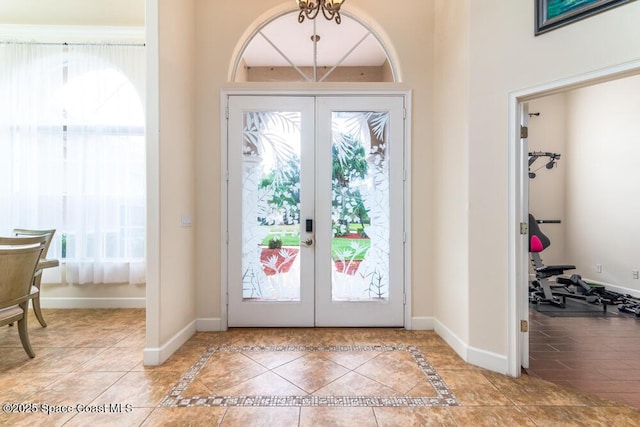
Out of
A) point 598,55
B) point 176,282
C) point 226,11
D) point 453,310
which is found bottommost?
point 453,310

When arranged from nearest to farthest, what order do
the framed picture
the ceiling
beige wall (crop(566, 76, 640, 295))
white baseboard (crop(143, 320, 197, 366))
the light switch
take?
the framed picture → white baseboard (crop(143, 320, 197, 366)) → the light switch → the ceiling → beige wall (crop(566, 76, 640, 295))

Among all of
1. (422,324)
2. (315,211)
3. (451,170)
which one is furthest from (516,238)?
(315,211)

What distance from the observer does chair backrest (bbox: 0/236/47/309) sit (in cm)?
238

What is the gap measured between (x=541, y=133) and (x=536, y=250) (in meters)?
2.55

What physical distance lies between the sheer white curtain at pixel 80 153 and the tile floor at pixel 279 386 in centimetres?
118

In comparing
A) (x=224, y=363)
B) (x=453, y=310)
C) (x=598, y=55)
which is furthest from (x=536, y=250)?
(x=224, y=363)

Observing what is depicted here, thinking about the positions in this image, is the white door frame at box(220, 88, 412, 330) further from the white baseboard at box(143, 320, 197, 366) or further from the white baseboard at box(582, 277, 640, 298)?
the white baseboard at box(582, 277, 640, 298)

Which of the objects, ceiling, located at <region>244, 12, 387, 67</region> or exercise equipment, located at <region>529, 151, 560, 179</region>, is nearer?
ceiling, located at <region>244, 12, 387, 67</region>

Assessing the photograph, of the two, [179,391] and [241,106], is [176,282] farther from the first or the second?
[241,106]

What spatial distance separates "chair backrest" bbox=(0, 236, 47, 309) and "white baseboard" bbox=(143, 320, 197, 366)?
1.15 metres

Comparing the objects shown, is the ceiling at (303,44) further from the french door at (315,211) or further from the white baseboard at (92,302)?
the white baseboard at (92,302)

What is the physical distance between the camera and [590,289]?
4.38 metres

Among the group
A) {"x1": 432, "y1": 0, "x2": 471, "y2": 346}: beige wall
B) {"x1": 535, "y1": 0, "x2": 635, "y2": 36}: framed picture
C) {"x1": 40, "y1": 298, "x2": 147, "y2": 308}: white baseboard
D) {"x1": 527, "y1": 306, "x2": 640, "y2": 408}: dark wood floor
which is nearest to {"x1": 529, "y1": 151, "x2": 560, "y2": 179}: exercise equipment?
{"x1": 527, "y1": 306, "x2": 640, "y2": 408}: dark wood floor

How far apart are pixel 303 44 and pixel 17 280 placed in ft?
11.5
